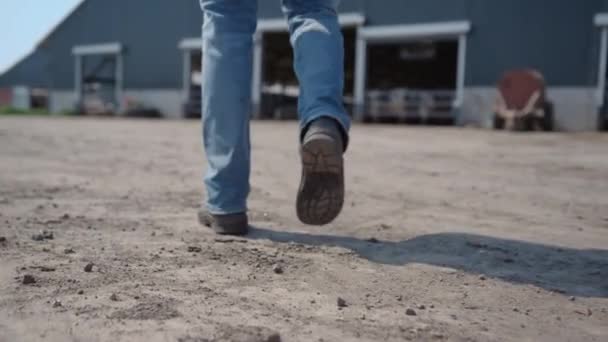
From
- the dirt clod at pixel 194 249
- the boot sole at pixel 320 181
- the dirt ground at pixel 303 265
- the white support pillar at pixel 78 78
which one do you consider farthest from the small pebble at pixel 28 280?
the white support pillar at pixel 78 78

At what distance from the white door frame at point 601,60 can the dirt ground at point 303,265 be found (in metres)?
9.39

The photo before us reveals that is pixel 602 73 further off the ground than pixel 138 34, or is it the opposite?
pixel 138 34

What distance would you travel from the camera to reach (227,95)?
79.6 inches

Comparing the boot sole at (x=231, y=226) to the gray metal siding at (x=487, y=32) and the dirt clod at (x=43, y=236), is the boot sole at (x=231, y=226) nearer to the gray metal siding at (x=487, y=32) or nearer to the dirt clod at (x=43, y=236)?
the dirt clod at (x=43, y=236)

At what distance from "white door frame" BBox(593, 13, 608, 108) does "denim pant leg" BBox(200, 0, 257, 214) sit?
37.2 feet

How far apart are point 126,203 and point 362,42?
1335 cm

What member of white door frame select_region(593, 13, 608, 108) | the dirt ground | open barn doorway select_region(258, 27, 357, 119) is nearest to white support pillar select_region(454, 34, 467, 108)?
white door frame select_region(593, 13, 608, 108)

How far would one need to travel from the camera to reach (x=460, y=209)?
259cm

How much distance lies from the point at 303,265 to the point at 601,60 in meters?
11.9

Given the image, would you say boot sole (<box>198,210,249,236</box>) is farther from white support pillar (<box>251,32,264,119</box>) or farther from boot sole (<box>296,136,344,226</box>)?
white support pillar (<box>251,32,264,119</box>)

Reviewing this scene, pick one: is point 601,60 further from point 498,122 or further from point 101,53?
point 101,53

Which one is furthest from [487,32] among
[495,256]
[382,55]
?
[495,256]

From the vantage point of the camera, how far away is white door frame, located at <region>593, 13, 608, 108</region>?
11.6 m

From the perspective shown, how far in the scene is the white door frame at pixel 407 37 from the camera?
13.6m
